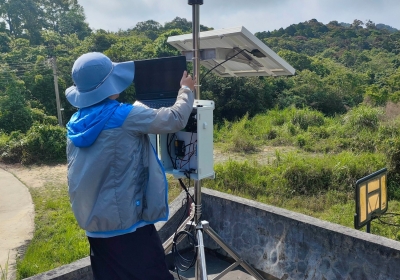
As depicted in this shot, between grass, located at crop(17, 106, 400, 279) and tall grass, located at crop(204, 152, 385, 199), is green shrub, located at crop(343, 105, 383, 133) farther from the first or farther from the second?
tall grass, located at crop(204, 152, 385, 199)

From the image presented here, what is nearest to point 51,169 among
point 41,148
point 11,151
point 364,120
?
point 41,148

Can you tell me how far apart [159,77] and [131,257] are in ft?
3.12

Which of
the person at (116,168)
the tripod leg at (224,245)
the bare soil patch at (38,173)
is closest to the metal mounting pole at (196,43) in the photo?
the tripod leg at (224,245)

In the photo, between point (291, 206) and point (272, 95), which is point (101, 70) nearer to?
point (291, 206)

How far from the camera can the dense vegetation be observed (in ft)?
19.0

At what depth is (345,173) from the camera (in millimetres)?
5969

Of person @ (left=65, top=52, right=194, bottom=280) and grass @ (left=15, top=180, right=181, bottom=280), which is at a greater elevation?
person @ (left=65, top=52, right=194, bottom=280)

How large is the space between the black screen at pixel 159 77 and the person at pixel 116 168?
336mm

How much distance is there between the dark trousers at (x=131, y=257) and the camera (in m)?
1.67

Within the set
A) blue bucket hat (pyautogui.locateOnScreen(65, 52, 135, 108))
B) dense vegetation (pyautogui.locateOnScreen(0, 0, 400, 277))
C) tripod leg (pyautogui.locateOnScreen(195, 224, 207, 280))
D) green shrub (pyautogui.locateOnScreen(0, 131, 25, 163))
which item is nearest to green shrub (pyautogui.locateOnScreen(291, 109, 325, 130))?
dense vegetation (pyautogui.locateOnScreen(0, 0, 400, 277))

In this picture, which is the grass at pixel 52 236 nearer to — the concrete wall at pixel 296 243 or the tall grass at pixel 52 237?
the tall grass at pixel 52 237

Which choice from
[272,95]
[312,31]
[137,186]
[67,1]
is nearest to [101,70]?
[137,186]

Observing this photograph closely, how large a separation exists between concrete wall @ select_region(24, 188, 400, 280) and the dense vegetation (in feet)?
5.31

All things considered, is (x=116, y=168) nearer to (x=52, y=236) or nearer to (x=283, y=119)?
(x=52, y=236)
